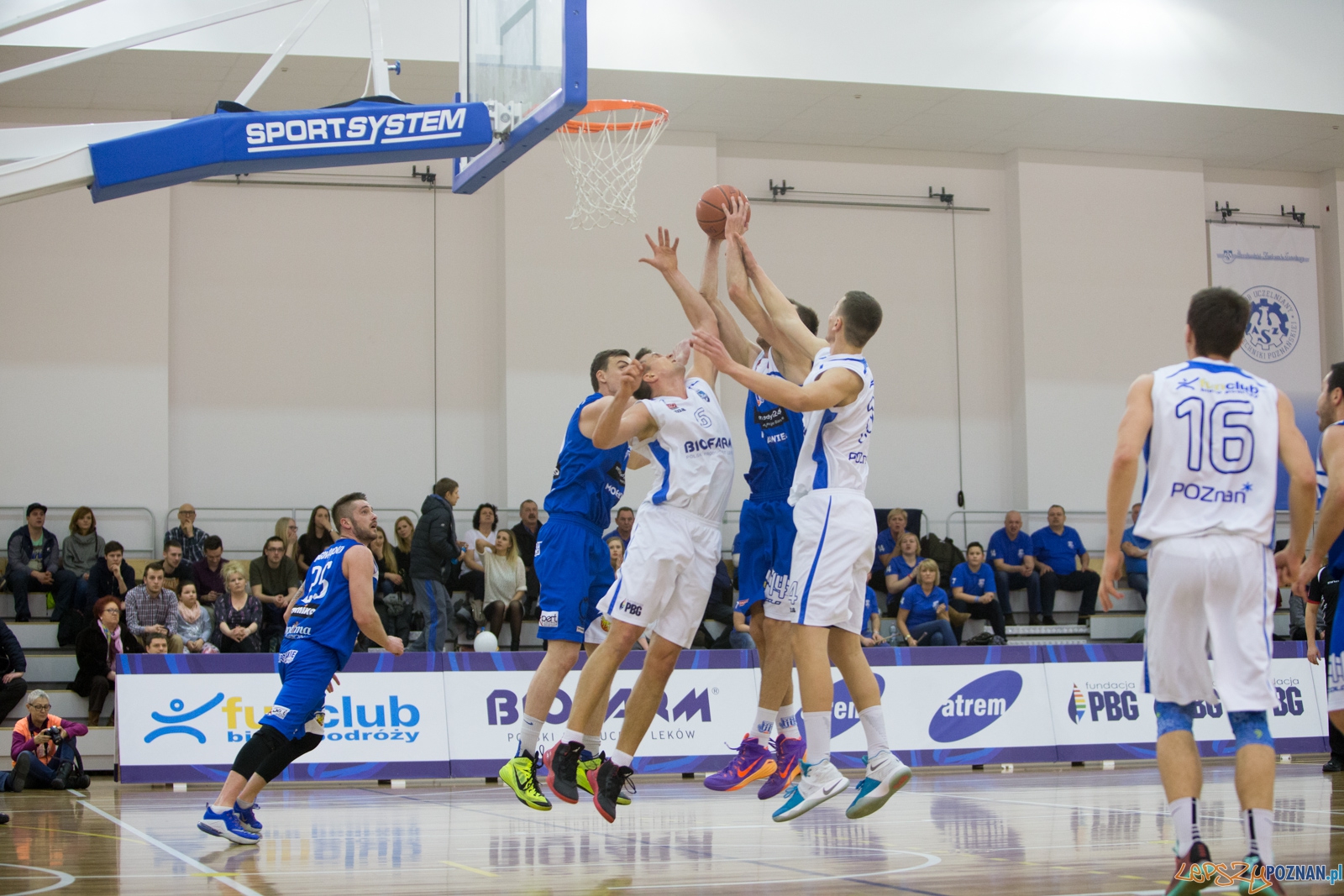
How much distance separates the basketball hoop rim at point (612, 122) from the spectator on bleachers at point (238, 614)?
17.9 ft

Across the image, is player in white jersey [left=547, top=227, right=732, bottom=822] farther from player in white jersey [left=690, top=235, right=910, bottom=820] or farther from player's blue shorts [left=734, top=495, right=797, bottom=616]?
player in white jersey [left=690, top=235, right=910, bottom=820]

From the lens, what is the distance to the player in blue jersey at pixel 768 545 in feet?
20.6

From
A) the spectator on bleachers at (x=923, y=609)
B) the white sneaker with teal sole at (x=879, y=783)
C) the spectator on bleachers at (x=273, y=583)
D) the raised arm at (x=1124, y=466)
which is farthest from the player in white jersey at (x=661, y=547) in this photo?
the spectator on bleachers at (x=923, y=609)

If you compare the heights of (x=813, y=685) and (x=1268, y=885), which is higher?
(x=813, y=685)

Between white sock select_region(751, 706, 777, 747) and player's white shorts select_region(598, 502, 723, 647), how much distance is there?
0.59 m

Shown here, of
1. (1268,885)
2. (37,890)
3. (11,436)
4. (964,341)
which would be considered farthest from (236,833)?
(964,341)

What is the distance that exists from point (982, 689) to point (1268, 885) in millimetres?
8174

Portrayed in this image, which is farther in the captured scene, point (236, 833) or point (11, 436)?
point (11, 436)

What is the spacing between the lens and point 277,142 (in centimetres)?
598

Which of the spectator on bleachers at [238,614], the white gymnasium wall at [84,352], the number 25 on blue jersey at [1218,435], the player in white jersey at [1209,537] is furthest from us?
the white gymnasium wall at [84,352]

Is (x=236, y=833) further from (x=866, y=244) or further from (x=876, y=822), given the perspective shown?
(x=866, y=244)

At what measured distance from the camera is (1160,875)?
194 inches

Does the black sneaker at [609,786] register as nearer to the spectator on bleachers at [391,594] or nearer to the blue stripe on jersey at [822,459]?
the blue stripe on jersey at [822,459]

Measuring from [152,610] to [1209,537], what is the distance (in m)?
10.9
